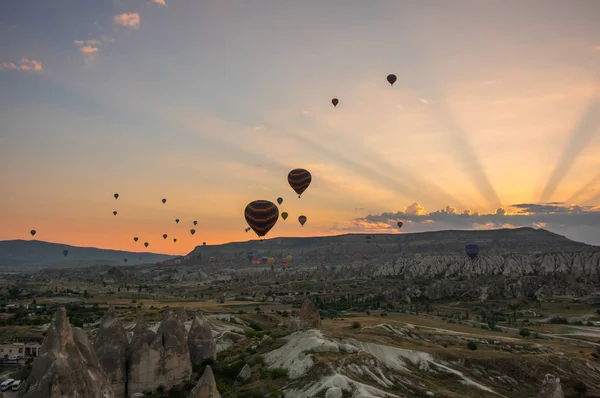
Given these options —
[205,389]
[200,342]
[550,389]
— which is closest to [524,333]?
[550,389]

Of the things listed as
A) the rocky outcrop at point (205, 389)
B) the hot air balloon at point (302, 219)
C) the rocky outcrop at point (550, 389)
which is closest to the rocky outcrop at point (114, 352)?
the rocky outcrop at point (205, 389)

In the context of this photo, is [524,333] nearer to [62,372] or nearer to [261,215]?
[261,215]

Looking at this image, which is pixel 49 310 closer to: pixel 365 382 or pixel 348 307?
pixel 348 307

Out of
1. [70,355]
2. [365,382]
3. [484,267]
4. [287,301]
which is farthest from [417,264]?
[70,355]

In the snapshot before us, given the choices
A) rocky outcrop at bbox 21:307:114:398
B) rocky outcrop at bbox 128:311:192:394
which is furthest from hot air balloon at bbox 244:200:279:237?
rocky outcrop at bbox 21:307:114:398

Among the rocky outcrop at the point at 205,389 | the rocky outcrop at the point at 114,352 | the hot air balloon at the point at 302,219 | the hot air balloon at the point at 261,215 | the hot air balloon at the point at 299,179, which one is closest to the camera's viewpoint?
the rocky outcrop at the point at 205,389

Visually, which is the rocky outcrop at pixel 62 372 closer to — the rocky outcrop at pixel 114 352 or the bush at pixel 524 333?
the rocky outcrop at pixel 114 352
